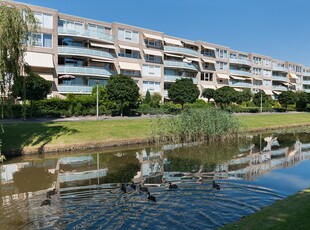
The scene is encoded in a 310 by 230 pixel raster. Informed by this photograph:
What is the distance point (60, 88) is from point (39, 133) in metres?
21.4

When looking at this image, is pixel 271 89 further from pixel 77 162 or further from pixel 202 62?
pixel 77 162

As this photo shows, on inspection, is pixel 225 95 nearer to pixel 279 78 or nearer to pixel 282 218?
pixel 282 218

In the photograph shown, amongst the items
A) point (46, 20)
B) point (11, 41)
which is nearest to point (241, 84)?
point (46, 20)

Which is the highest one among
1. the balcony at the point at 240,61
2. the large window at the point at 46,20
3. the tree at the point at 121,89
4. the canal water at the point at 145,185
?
the balcony at the point at 240,61

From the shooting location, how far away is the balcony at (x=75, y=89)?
4106 centimetres

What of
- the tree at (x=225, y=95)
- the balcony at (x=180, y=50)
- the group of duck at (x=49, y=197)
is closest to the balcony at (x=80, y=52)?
the balcony at (x=180, y=50)

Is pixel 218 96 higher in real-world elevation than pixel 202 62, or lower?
lower

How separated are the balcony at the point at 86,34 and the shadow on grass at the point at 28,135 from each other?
908 inches

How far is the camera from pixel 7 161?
16.0 m

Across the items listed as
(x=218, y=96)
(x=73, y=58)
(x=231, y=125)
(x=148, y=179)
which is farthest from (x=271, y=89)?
(x=148, y=179)

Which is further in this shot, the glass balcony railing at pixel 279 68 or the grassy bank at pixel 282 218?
the glass balcony railing at pixel 279 68

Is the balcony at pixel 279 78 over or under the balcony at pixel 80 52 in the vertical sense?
over

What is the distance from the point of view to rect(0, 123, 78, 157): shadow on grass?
697 inches

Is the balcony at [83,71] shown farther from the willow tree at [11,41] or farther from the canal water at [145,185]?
the willow tree at [11,41]
